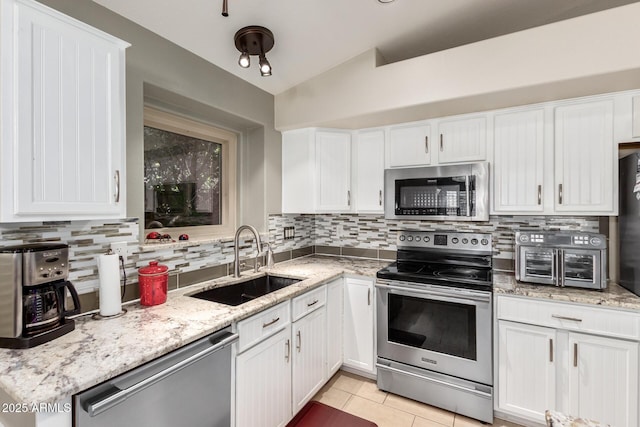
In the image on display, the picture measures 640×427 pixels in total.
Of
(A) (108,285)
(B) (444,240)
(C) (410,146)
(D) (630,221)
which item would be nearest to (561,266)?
(D) (630,221)

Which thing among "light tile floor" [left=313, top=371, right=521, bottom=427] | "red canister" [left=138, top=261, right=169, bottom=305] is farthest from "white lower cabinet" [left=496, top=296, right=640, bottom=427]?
"red canister" [left=138, top=261, right=169, bottom=305]

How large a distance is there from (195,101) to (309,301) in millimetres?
1559

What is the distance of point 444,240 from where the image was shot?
2.55 meters

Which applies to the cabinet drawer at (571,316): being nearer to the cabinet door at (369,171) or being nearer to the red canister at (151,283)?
the cabinet door at (369,171)

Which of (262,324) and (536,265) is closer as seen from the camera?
(262,324)

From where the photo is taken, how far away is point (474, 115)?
2242 mm

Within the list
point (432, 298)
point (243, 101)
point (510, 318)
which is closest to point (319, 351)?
point (432, 298)

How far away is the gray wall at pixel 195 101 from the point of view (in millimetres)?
1600

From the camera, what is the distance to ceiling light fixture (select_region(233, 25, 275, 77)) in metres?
1.76

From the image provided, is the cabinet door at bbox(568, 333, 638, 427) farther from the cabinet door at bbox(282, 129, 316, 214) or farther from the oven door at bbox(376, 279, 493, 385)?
the cabinet door at bbox(282, 129, 316, 214)

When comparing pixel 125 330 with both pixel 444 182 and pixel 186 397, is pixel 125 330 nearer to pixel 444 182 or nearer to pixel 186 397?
pixel 186 397

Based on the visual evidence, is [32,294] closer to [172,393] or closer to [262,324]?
[172,393]

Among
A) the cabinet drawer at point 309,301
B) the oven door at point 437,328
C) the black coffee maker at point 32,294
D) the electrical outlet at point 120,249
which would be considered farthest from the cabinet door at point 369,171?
the black coffee maker at point 32,294

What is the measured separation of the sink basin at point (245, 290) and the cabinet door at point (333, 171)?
74 centimetres
